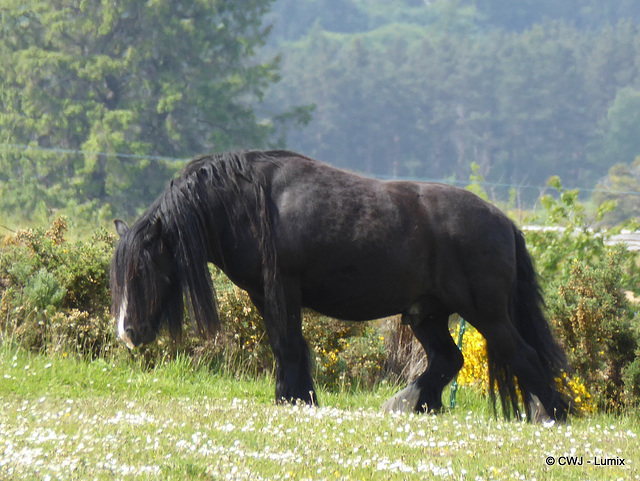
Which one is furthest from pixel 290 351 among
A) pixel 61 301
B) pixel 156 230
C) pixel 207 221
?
pixel 61 301

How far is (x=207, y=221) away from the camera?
6281mm

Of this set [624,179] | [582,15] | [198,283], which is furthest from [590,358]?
[582,15]

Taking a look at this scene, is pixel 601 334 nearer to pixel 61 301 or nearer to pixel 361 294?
pixel 361 294

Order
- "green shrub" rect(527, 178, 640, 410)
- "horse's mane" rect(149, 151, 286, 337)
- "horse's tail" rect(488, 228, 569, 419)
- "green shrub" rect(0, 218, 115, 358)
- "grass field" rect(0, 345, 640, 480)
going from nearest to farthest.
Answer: "grass field" rect(0, 345, 640, 480)
"horse's mane" rect(149, 151, 286, 337)
"horse's tail" rect(488, 228, 569, 419)
"green shrub" rect(527, 178, 640, 410)
"green shrub" rect(0, 218, 115, 358)

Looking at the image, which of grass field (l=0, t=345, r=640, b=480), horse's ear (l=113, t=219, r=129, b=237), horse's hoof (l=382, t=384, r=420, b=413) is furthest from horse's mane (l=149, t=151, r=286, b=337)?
horse's hoof (l=382, t=384, r=420, b=413)

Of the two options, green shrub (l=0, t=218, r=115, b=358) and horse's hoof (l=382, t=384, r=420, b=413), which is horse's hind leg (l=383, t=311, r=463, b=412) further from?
green shrub (l=0, t=218, r=115, b=358)

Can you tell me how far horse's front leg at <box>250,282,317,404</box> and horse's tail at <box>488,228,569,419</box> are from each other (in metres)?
1.42

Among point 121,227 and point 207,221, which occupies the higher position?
point 207,221

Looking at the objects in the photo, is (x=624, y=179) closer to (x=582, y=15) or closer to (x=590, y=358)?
(x=590, y=358)

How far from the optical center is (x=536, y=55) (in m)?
89.6

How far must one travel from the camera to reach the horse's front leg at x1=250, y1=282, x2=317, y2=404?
6.22 m

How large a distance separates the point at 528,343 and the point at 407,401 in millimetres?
1025

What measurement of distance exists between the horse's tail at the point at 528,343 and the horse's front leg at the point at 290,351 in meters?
1.42

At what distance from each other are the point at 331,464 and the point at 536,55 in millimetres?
90175
